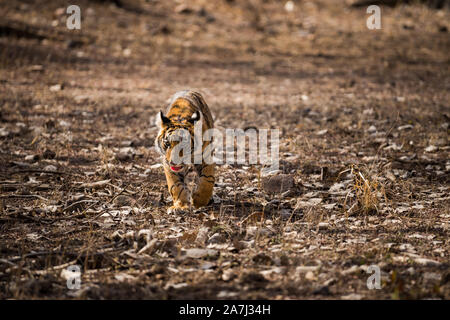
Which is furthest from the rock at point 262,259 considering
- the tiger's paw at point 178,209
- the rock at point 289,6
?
the rock at point 289,6

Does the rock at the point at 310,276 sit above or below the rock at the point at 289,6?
below

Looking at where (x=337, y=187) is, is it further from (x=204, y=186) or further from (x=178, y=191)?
(x=178, y=191)

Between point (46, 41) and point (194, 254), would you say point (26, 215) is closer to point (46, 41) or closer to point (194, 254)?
point (194, 254)

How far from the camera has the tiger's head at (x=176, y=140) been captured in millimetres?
4723

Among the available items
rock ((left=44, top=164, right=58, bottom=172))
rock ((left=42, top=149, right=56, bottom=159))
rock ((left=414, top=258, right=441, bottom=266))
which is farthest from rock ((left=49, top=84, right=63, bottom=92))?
rock ((left=414, top=258, right=441, bottom=266))

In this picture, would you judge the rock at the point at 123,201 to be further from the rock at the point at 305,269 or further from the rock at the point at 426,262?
the rock at the point at 426,262

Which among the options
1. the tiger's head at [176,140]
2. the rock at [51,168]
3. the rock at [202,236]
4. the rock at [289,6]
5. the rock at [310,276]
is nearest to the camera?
the rock at [310,276]

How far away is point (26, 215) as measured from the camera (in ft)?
15.7

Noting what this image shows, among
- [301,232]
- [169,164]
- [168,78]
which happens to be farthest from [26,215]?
[168,78]

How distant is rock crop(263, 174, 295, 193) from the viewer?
18.0ft

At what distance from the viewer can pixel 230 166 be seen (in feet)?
20.8

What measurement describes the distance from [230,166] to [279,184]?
39.2 inches

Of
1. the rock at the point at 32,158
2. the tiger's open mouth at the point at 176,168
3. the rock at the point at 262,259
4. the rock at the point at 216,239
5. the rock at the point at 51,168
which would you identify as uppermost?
the rock at the point at 32,158

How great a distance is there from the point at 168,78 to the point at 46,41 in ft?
→ 11.3
